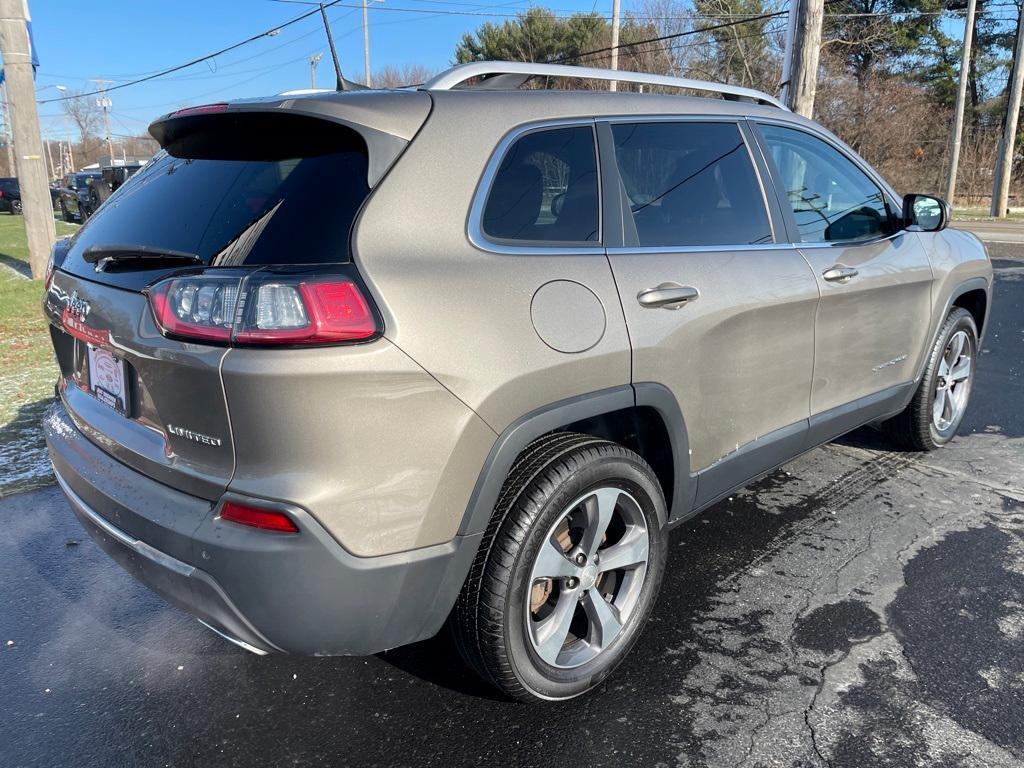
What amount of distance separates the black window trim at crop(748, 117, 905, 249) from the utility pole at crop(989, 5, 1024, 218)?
82.5 feet

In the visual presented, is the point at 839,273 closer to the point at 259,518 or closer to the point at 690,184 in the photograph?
the point at 690,184

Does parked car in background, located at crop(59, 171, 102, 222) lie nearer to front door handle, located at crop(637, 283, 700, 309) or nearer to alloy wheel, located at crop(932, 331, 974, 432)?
alloy wheel, located at crop(932, 331, 974, 432)

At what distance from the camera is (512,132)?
89.0 inches

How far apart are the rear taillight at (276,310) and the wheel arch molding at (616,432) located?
1.66 ft

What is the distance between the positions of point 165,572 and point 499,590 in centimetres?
88

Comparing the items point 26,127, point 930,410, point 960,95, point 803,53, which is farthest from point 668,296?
point 960,95

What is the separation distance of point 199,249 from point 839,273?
2.53 metres

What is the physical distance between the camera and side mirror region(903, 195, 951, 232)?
3.75 metres

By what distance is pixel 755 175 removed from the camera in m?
3.10

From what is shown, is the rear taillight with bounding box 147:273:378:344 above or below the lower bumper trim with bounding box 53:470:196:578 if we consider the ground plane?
above

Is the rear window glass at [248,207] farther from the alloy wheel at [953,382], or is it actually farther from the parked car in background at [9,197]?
the parked car in background at [9,197]

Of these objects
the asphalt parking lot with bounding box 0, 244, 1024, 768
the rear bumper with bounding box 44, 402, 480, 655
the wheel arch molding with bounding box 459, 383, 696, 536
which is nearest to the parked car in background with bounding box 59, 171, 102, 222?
the asphalt parking lot with bounding box 0, 244, 1024, 768

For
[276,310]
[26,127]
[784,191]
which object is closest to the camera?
[276,310]

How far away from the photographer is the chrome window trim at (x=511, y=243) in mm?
2121
